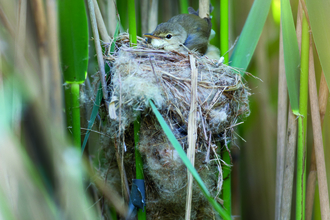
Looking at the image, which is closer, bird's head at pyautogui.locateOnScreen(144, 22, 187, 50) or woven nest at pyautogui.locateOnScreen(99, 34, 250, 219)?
woven nest at pyautogui.locateOnScreen(99, 34, 250, 219)

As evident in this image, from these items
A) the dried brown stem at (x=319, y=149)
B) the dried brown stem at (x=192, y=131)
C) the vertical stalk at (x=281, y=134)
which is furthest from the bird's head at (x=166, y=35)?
the dried brown stem at (x=319, y=149)

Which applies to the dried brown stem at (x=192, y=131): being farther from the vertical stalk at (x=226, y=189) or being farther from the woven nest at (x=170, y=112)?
the vertical stalk at (x=226, y=189)

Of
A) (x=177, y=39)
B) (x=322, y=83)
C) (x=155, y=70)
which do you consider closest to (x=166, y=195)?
(x=155, y=70)

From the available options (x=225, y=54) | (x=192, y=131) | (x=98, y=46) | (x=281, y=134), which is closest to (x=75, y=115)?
(x=98, y=46)

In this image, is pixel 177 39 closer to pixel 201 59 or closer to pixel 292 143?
pixel 201 59

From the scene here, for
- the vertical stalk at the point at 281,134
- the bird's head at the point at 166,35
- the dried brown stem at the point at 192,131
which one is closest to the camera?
the dried brown stem at the point at 192,131

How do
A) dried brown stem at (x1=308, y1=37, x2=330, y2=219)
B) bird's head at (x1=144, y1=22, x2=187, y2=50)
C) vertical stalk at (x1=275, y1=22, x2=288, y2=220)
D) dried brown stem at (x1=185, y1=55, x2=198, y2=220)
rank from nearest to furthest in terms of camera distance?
dried brown stem at (x1=185, y1=55, x2=198, y2=220) < dried brown stem at (x1=308, y1=37, x2=330, y2=219) < vertical stalk at (x1=275, y1=22, x2=288, y2=220) < bird's head at (x1=144, y1=22, x2=187, y2=50)

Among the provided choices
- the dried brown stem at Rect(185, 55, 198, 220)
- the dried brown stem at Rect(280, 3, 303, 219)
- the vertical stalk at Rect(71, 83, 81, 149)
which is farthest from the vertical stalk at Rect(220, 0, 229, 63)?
the vertical stalk at Rect(71, 83, 81, 149)

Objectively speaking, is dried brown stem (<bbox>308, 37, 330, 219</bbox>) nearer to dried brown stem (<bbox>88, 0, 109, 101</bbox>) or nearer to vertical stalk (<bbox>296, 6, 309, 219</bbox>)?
vertical stalk (<bbox>296, 6, 309, 219</bbox>)
